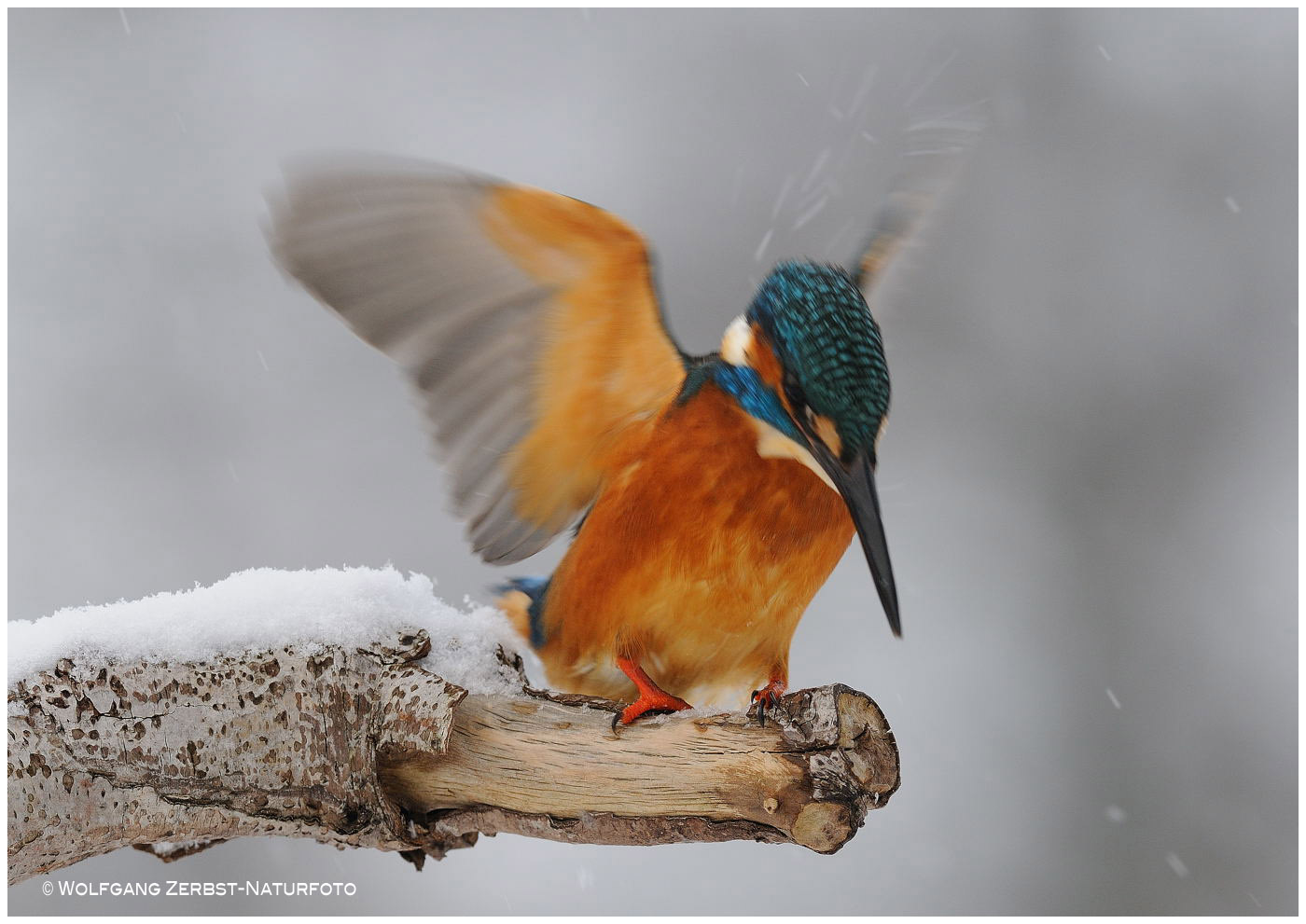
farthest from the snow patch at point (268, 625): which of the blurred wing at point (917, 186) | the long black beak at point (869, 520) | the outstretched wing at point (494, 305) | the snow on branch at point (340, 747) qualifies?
the blurred wing at point (917, 186)

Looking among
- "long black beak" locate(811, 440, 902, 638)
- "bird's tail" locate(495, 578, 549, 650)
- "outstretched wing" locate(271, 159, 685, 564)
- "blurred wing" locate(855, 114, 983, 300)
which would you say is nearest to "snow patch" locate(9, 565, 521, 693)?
"bird's tail" locate(495, 578, 549, 650)

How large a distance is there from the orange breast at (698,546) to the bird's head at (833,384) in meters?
0.18

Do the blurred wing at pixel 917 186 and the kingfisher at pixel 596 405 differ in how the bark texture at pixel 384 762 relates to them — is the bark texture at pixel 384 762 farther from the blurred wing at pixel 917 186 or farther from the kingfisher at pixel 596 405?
the blurred wing at pixel 917 186

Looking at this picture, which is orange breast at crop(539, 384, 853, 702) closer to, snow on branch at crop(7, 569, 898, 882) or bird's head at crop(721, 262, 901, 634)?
bird's head at crop(721, 262, 901, 634)

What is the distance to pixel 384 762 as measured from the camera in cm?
194

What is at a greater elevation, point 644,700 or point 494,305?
point 494,305

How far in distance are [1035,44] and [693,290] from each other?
1.83m

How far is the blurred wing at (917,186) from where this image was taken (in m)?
2.62

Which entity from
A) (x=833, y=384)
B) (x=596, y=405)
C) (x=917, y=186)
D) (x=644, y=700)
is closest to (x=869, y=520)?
(x=833, y=384)

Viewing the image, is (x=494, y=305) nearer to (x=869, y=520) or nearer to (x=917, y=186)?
(x=869, y=520)

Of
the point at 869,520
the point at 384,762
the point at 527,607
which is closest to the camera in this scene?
the point at 869,520

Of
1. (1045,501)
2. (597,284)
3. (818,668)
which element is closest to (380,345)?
(597,284)

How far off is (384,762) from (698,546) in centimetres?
72

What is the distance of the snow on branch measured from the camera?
1780mm
